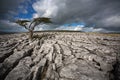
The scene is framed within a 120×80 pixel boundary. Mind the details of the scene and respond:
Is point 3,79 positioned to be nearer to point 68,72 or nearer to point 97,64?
point 68,72

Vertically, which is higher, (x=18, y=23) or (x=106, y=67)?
(x=18, y=23)

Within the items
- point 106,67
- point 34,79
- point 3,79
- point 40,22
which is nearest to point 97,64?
point 106,67

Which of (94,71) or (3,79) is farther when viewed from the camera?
(94,71)

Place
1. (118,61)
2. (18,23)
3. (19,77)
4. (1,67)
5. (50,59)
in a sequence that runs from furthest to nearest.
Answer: (18,23)
(50,59)
(118,61)
(1,67)
(19,77)

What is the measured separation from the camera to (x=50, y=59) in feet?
55.5

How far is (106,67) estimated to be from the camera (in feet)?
44.2

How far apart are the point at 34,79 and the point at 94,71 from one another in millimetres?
8291

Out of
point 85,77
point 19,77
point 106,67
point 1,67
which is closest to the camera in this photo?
point 19,77

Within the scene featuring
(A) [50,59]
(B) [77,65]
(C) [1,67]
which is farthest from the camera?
(A) [50,59]

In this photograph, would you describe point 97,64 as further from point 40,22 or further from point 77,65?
point 40,22

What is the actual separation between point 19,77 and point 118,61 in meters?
16.0

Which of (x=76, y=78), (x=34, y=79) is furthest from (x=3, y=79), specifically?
(x=76, y=78)

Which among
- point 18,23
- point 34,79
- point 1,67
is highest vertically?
point 18,23

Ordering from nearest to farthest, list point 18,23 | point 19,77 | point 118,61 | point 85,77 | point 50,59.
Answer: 1. point 19,77
2. point 85,77
3. point 118,61
4. point 50,59
5. point 18,23
